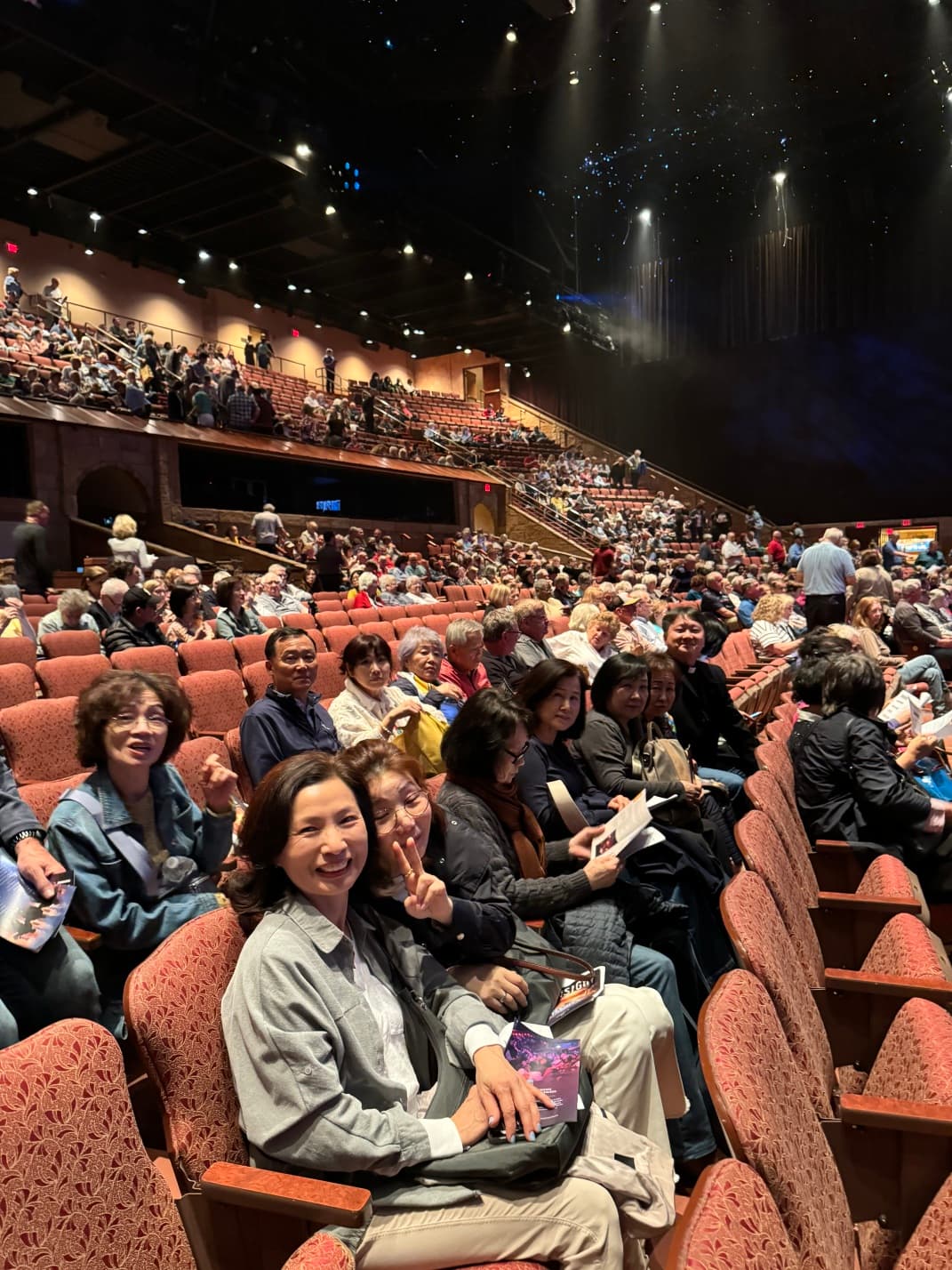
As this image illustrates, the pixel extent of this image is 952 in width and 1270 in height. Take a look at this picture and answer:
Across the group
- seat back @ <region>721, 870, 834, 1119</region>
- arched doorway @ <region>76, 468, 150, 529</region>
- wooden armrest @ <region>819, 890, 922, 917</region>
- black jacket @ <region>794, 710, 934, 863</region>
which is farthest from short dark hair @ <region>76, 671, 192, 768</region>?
arched doorway @ <region>76, 468, 150, 529</region>

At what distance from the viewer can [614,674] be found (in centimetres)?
273

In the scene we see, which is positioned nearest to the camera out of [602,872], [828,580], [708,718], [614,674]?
[602,872]

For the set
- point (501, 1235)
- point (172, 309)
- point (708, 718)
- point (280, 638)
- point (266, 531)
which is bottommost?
point (501, 1235)

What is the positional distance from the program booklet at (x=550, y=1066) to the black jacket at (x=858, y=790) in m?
1.60

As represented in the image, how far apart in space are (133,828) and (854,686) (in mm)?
2193

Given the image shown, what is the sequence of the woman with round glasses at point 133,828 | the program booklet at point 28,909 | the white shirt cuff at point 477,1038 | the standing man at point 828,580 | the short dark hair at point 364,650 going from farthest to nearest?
the standing man at point 828,580, the short dark hair at point 364,650, the woman with round glasses at point 133,828, the program booklet at point 28,909, the white shirt cuff at point 477,1038

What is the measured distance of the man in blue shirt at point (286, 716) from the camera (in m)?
2.70

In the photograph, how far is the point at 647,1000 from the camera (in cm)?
162

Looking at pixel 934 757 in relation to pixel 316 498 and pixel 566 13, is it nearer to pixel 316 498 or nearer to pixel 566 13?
pixel 316 498

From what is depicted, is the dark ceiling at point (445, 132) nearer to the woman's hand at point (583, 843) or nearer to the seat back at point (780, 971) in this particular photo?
the woman's hand at point (583, 843)

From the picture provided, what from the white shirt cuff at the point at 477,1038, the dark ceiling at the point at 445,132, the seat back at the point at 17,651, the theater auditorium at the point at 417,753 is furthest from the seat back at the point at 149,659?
the dark ceiling at the point at 445,132

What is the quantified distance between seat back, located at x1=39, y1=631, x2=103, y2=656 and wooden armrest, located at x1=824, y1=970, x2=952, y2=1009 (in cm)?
452

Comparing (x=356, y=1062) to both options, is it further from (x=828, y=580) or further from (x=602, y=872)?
(x=828, y=580)

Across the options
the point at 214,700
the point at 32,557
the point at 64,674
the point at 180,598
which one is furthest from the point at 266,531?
the point at 214,700
